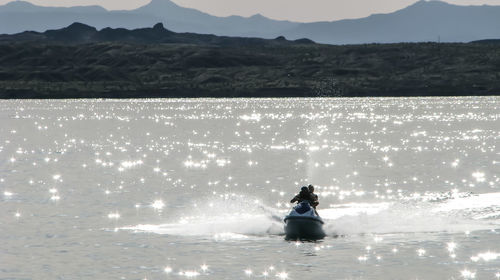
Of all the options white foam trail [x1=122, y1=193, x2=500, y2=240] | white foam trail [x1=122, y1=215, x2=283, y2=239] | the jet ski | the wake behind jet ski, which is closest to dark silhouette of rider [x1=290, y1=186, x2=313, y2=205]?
the wake behind jet ski

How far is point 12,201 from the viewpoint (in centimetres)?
5297

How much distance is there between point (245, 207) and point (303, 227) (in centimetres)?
1084

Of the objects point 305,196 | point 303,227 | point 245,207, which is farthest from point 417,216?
point 303,227

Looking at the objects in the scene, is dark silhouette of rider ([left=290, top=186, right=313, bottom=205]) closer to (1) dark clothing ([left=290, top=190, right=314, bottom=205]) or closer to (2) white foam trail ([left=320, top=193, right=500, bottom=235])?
(1) dark clothing ([left=290, top=190, right=314, bottom=205])

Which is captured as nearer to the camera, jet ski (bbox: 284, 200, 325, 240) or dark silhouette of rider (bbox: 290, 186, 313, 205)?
jet ski (bbox: 284, 200, 325, 240)

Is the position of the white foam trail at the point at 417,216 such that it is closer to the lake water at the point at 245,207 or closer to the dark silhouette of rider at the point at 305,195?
the lake water at the point at 245,207

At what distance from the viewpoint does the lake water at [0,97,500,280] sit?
32750mm

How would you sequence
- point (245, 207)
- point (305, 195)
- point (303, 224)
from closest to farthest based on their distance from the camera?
point (303, 224) → point (305, 195) → point (245, 207)

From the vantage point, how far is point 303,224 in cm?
3844

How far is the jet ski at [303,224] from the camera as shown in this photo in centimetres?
3850

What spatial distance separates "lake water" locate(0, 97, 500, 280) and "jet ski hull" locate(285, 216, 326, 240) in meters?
0.83

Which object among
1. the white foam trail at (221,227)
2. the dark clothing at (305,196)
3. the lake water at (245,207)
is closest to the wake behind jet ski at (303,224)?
the dark clothing at (305,196)

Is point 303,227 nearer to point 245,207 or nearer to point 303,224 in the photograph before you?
point 303,224

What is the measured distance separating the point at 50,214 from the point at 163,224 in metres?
6.83
